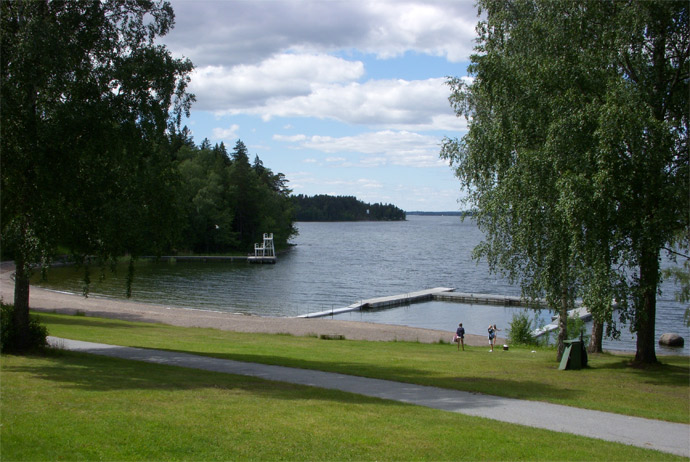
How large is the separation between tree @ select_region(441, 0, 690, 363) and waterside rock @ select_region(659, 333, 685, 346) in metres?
19.6

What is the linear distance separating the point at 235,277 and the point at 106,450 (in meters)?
68.2

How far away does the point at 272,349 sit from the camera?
20875mm

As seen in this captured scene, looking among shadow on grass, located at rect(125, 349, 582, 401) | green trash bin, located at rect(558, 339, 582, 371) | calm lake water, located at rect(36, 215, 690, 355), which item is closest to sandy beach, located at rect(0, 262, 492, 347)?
calm lake water, located at rect(36, 215, 690, 355)

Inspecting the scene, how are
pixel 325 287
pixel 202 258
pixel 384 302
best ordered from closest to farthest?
pixel 384 302
pixel 325 287
pixel 202 258

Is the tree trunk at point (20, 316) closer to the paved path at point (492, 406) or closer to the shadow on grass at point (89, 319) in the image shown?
the paved path at point (492, 406)

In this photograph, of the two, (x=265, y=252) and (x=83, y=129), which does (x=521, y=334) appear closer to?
(x=83, y=129)

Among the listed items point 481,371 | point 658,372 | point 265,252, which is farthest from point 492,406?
point 265,252

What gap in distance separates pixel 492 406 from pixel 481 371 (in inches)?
199

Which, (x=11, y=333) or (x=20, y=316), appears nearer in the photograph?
(x=11, y=333)

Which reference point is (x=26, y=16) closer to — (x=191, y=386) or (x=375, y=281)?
(x=191, y=386)

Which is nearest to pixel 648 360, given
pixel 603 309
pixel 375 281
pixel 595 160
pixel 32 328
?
pixel 603 309

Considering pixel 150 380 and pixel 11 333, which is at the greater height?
pixel 11 333

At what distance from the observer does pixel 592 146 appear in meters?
15.5

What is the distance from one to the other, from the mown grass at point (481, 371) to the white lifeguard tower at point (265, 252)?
241ft
